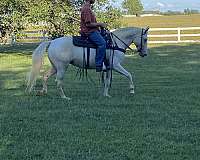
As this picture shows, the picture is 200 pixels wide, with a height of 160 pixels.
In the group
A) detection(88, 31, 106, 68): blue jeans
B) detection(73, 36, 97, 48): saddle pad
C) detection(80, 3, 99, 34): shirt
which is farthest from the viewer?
detection(73, 36, 97, 48): saddle pad

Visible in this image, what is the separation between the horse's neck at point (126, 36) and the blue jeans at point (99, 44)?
77cm

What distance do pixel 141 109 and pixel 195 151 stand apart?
3.85m

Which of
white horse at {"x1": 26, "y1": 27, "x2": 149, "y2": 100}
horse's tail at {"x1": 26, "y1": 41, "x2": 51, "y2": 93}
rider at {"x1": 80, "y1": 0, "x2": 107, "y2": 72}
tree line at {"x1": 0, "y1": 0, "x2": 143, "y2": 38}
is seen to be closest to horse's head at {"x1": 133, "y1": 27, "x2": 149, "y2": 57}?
white horse at {"x1": 26, "y1": 27, "x2": 149, "y2": 100}

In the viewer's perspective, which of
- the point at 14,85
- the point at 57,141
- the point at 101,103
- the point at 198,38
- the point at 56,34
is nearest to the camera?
the point at 57,141

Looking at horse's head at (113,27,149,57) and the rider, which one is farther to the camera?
horse's head at (113,27,149,57)

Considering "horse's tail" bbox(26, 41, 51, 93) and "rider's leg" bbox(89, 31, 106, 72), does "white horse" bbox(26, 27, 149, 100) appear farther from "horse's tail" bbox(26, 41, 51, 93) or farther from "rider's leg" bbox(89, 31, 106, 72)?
"rider's leg" bbox(89, 31, 106, 72)

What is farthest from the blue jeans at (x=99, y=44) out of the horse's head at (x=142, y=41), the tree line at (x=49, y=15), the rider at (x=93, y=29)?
the tree line at (x=49, y=15)

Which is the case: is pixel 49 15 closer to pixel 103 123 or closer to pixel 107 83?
pixel 107 83

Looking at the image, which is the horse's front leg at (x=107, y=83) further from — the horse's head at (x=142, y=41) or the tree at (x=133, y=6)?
the tree at (x=133, y=6)

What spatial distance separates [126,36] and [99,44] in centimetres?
124

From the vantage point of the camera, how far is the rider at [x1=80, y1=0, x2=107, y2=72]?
1313cm

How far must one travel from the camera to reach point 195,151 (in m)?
7.73

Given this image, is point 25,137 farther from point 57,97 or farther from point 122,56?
point 122,56

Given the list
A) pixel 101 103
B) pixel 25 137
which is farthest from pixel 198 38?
A: pixel 25 137
